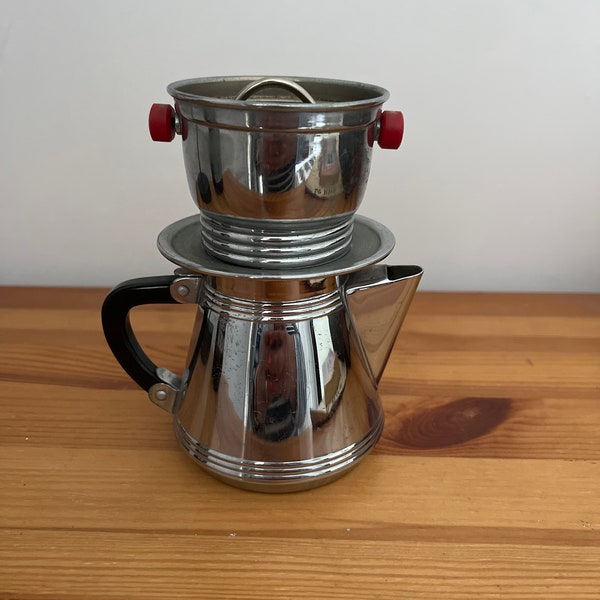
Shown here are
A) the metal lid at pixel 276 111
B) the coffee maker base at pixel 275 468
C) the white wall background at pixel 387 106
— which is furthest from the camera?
the white wall background at pixel 387 106

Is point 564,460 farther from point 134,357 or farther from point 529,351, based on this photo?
point 134,357

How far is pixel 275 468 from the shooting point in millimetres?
476

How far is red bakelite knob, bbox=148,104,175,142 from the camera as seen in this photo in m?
0.42

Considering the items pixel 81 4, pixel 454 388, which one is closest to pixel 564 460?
pixel 454 388

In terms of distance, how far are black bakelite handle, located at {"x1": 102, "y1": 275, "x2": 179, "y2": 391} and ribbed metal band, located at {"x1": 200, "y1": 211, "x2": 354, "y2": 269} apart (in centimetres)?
7

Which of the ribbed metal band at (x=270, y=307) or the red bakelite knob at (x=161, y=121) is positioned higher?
the red bakelite knob at (x=161, y=121)

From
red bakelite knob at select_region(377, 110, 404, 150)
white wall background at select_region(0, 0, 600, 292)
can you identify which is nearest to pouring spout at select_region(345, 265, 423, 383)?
red bakelite knob at select_region(377, 110, 404, 150)

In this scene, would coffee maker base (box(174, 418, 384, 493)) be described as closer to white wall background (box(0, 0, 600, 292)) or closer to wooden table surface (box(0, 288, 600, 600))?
wooden table surface (box(0, 288, 600, 600))

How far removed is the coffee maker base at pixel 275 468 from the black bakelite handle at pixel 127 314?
66 millimetres

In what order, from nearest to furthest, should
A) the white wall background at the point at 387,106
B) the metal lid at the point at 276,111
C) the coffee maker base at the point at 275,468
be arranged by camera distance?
Answer: the metal lid at the point at 276,111 < the coffee maker base at the point at 275,468 < the white wall background at the point at 387,106

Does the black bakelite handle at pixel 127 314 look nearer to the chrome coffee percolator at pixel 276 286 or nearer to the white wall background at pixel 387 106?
the chrome coffee percolator at pixel 276 286

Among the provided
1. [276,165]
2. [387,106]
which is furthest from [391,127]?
[387,106]

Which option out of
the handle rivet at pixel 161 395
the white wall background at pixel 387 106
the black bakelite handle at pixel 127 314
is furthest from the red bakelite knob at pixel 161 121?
the white wall background at pixel 387 106

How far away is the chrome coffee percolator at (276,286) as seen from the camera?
0.39 metres
